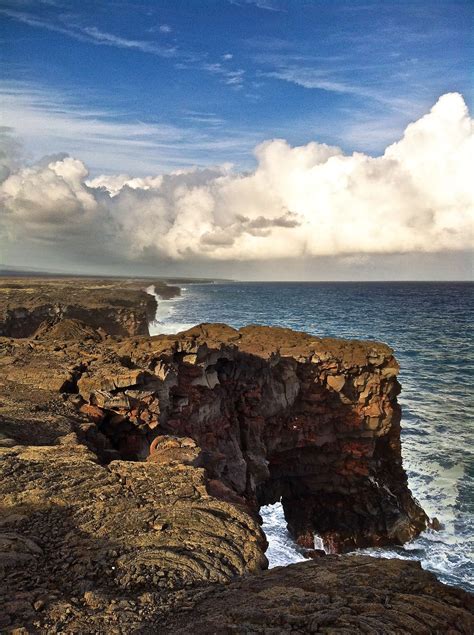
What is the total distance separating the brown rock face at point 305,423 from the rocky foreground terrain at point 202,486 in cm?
8

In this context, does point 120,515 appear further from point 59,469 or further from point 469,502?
point 469,502

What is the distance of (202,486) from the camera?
1035 centimetres

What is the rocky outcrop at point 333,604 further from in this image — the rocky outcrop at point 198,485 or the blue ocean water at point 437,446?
the blue ocean water at point 437,446

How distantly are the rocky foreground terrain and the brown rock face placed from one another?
80mm

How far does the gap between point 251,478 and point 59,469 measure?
1325cm

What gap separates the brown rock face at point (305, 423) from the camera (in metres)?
21.4

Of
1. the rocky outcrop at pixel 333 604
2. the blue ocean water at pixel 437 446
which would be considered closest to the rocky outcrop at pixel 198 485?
the rocky outcrop at pixel 333 604

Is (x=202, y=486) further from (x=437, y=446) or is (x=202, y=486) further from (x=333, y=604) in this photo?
(x=437, y=446)

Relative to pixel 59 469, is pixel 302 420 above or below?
below

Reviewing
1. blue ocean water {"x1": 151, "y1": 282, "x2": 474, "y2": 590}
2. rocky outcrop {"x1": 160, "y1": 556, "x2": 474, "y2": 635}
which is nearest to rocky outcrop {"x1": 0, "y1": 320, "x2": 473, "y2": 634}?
rocky outcrop {"x1": 160, "y1": 556, "x2": 474, "y2": 635}

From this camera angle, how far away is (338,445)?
1039 inches

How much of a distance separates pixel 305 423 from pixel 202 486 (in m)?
16.4

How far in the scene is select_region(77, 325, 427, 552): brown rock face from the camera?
2142cm

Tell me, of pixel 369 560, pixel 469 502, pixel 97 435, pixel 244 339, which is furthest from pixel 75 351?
pixel 469 502
